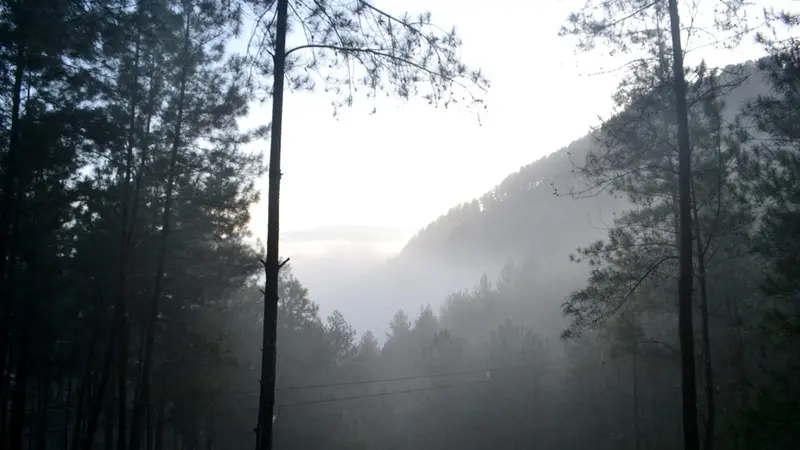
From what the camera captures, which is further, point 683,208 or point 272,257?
point 683,208

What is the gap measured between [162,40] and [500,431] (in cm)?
3860


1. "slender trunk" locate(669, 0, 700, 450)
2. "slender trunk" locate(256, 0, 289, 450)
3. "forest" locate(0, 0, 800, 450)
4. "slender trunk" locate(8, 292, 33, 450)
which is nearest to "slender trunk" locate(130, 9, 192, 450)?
"forest" locate(0, 0, 800, 450)

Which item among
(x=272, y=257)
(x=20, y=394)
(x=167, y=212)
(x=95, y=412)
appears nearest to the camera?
(x=272, y=257)

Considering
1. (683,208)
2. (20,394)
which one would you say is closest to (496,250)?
(20,394)

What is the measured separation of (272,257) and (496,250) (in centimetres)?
10002

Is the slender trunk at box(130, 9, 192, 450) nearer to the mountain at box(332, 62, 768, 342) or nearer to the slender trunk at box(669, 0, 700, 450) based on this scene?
the mountain at box(332, 62, 768, 342)

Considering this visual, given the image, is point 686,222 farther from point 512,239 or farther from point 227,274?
point 512,239

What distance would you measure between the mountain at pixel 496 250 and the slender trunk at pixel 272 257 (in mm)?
5742

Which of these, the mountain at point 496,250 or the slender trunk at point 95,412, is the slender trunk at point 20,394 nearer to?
the slender trunk at point 95,412

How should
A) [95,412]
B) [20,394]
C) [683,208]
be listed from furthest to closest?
[20,394] → [95,412] → [683,208]

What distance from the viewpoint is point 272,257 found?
6246 mm

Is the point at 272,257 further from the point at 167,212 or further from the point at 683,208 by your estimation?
the point at 167,212

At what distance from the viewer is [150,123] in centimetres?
1212

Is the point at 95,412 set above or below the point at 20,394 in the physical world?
below
